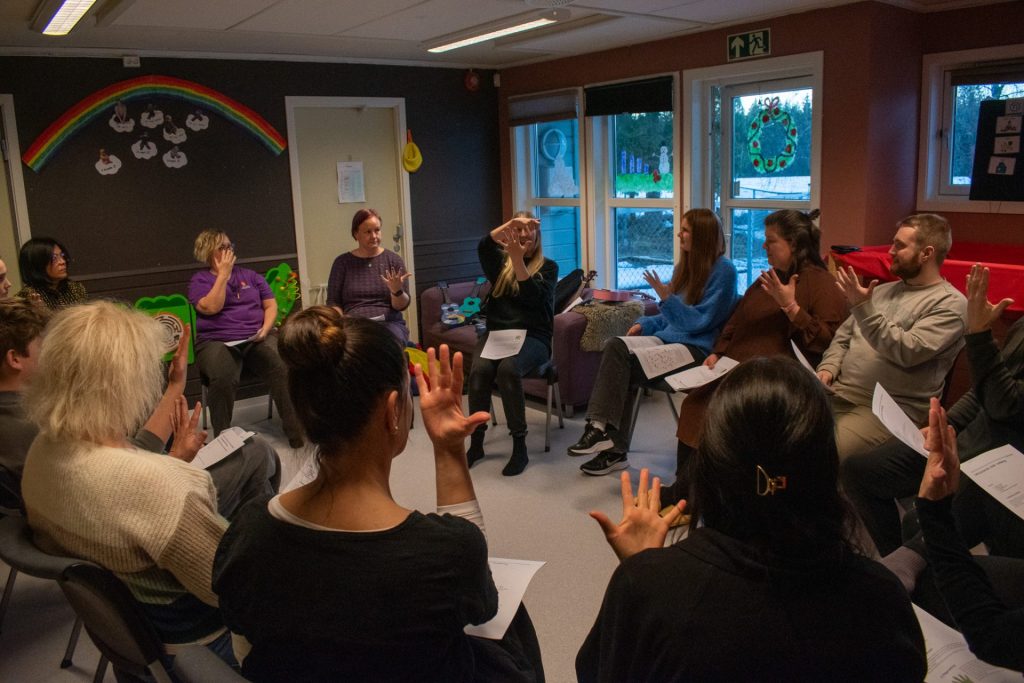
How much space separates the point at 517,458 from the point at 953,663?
2618 mm

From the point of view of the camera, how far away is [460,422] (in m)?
1.52

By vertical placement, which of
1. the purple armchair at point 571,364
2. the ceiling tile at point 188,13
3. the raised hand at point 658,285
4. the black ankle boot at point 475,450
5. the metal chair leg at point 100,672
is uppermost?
the ceiling tile at point 188,13

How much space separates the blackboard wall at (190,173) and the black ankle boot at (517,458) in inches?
101

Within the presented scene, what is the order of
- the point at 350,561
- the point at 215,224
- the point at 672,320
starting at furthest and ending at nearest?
the point at 215,224, the point at 672,320, the point at 350,561

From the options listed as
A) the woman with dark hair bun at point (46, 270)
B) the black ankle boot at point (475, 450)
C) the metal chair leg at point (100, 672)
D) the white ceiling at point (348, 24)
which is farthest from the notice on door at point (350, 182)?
the metal chair leg at point (100, 672)

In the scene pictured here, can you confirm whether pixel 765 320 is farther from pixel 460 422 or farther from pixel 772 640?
pixel 772 640

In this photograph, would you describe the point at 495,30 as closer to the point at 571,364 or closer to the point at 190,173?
the point at 571,364

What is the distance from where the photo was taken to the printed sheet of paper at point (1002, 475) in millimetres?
1860

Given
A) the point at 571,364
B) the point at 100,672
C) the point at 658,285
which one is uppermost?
the point at 658,285

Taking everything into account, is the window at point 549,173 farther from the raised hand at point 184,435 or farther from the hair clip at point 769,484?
the hair clip at point 769,484

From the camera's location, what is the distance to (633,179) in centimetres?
577

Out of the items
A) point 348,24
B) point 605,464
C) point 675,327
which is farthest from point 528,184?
point 605,464

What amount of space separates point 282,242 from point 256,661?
470 cm

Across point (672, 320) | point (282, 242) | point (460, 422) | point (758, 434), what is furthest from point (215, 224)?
point (758, 434)
